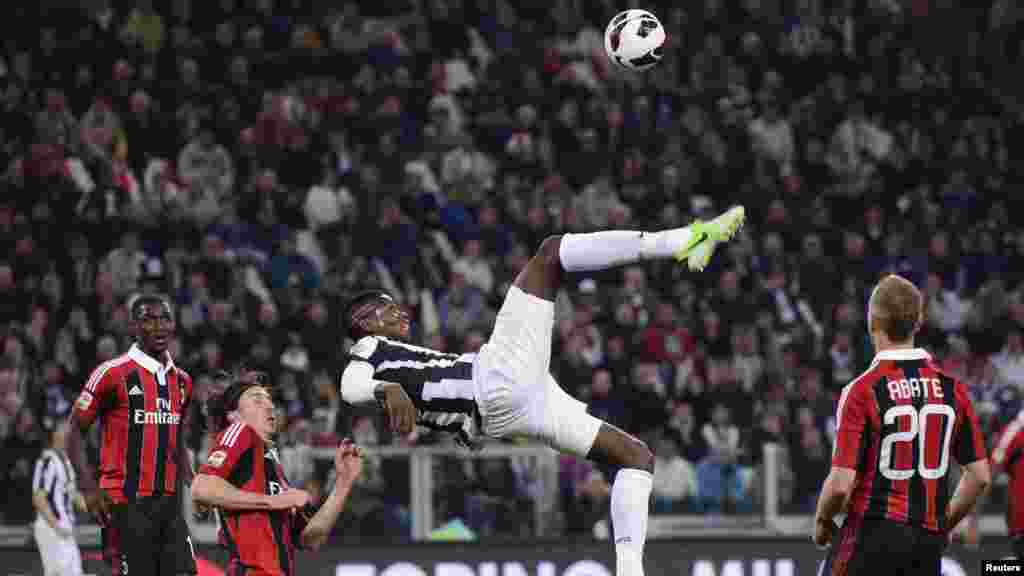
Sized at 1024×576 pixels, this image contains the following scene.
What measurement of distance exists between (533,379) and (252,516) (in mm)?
1480

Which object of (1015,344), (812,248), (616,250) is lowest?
(616,250)

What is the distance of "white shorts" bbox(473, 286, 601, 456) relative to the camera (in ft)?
27.8

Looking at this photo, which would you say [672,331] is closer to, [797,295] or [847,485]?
[797,295]

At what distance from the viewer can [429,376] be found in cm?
848

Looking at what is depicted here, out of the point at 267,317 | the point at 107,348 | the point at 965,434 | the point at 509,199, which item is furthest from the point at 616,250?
the point at 509,199

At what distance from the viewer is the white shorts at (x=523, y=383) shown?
8.46m

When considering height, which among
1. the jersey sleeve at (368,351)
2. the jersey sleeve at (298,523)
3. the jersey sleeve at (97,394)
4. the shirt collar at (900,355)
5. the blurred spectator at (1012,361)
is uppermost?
the blurred spectator at (1012,361)

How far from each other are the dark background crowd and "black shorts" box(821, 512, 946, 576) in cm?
753

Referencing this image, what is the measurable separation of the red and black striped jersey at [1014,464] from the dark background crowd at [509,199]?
332 centimetres

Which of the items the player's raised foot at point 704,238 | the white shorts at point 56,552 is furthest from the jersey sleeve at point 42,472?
the player's raised foot at point 704,238

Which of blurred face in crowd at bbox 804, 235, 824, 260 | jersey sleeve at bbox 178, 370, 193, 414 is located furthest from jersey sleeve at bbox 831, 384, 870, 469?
blurred face in crowd at bbox 804, 235, 824, 260

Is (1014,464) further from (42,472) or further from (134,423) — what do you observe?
(42,472)

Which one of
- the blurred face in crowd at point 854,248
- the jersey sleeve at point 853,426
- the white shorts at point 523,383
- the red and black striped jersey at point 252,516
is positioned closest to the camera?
the jersey sleeve at point 853,426

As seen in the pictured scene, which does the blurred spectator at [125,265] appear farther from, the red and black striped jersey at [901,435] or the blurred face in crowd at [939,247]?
the red and black striped jersey at [901,435]
